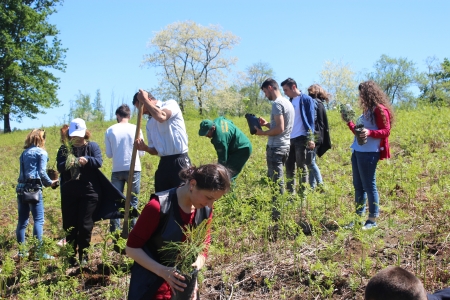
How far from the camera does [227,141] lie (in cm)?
619

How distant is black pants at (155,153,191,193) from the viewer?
16.8ft

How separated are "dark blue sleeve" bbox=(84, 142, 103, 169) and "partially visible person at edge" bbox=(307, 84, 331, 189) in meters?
2.85

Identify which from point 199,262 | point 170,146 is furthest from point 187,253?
point 170,146

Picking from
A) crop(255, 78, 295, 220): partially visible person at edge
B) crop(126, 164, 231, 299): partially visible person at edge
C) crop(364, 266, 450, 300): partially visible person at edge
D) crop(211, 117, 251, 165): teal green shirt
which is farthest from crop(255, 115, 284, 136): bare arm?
crop(364, 266, 450, 300): partially visible person at edge

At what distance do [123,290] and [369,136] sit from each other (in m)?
2.94

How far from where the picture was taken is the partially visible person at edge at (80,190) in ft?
17.3

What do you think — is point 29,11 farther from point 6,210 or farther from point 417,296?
point 417,296

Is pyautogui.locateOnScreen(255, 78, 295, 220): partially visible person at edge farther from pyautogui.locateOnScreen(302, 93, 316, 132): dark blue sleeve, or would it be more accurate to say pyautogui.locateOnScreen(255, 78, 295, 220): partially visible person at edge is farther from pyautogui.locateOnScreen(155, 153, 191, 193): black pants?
pyautogui.locateOnScreen(155, 153, 191, 193): black pants

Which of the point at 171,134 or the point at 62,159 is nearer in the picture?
the point at 171,134

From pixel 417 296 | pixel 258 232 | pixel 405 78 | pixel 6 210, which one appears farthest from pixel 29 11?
pixel 405 78

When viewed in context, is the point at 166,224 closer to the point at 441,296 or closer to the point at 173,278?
the point at 173,278

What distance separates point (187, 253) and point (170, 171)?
2508 mm

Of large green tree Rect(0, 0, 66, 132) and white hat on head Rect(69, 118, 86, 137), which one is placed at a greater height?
large green tree Rect(0, 0, 66, 132)

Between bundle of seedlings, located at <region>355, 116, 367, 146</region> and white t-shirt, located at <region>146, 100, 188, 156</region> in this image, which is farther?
white t-shirt, located at <region>146, 100, 188, 156</region>
